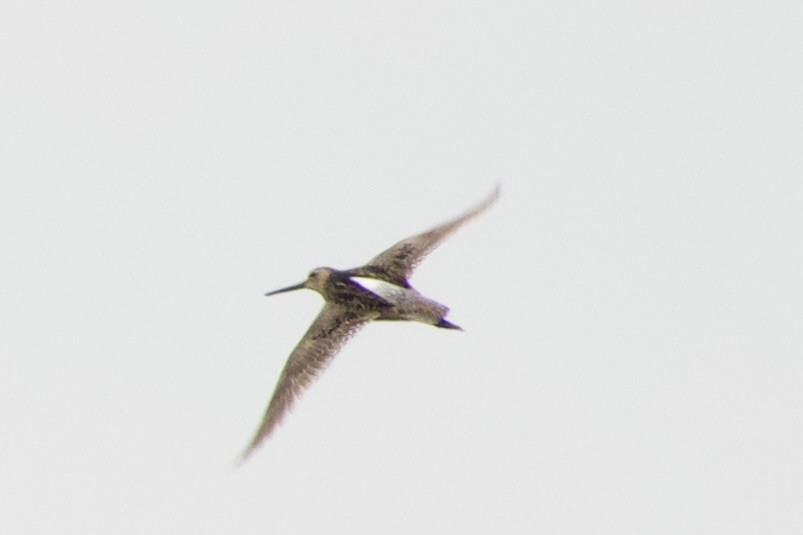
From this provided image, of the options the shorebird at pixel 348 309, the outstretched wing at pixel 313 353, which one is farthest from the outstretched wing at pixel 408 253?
the outstretched wing at pixel 313 353

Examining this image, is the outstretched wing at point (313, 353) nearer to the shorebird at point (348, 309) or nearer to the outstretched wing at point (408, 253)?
the shorebird at point (348, 309)

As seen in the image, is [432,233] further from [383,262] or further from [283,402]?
[283,402]

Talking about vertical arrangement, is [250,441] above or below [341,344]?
below

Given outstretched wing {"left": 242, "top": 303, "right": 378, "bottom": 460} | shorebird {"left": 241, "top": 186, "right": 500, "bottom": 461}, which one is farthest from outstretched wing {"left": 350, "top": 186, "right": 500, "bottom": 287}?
outstretched wing {"left": 242, "top": 303, "right": 378, "bottom": 460}

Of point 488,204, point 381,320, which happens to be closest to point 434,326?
point 381,320

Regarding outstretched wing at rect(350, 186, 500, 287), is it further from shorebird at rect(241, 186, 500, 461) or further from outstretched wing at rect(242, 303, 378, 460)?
outstretched wing at rect(242, 303, 378, 460)

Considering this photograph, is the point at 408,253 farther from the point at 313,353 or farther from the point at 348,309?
the point at 313,353
